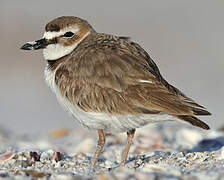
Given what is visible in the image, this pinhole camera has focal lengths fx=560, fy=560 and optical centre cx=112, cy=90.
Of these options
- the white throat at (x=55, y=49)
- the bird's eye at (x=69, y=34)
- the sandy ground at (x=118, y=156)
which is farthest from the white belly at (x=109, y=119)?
the bird's eye at (x=69, y=34)

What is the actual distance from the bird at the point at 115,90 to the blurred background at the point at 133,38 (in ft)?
13.6

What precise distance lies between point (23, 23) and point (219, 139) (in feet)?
41.9

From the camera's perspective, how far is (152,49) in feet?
55.0

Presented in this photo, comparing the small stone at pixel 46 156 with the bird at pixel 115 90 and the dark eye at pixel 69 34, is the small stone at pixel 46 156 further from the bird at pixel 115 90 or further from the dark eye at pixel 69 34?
the dark eye at pixel 69 34

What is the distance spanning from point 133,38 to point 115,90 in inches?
483

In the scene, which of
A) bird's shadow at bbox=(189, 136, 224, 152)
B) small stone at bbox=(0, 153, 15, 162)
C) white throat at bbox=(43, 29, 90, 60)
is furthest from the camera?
bird's shadow at bbox=(189, 136, 224, 152)

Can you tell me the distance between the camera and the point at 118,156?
252 inches

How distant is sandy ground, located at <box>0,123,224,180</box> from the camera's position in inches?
167

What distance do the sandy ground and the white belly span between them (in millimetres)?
377

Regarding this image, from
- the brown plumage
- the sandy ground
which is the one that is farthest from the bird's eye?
the sandy ground

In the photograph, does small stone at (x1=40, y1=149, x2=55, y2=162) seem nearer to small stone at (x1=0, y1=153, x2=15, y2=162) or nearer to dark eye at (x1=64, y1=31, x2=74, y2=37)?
small stone at (x1=0, y1=153, x2=15, y2=162)

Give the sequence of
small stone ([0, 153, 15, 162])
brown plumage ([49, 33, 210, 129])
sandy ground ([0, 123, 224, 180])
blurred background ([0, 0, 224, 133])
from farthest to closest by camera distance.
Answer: blurred background ([0, 0, 224, 133]) < small stone ([0, 153, 15, 162]) < brown plumage ([49, 33, 210, 129]) < sandy ground ([0, 123, 224, 180])

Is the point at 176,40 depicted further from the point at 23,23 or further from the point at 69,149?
the point at 69,149

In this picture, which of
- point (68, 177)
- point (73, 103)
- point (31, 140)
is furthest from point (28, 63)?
point (68, 177)
